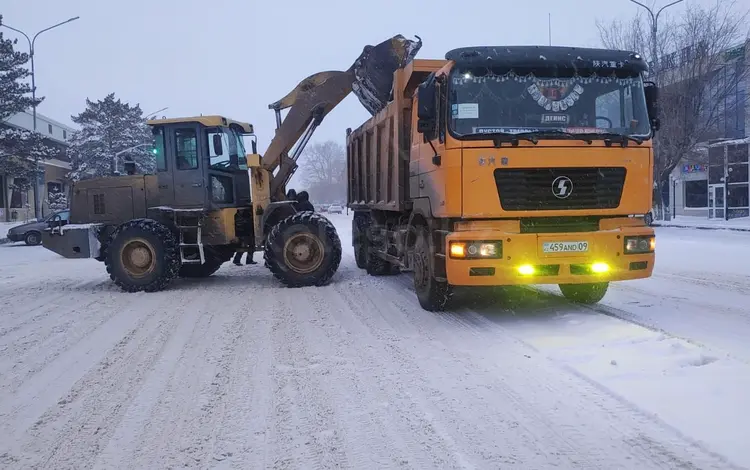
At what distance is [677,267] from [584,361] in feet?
29.9

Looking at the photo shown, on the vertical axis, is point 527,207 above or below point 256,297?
above

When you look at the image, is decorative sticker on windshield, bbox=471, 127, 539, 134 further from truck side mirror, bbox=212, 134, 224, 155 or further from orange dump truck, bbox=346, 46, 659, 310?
truck side mirror, bbox=212, 134, 224, 155

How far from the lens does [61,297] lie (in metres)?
10.7

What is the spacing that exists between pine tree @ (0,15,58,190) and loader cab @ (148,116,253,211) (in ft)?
101

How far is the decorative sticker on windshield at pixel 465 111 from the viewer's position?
23.0 feet

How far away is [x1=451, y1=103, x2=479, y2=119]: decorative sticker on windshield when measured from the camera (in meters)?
7.00

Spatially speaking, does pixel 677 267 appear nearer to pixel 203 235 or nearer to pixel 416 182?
pixel 416 182

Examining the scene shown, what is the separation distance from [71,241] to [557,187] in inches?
343

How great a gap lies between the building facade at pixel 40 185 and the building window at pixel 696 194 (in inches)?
1702

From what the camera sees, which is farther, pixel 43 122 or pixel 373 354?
pixel 43 122

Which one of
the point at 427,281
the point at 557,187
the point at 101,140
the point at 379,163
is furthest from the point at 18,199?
the point at 557,187

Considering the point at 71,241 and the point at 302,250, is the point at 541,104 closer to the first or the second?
the point at 302,250

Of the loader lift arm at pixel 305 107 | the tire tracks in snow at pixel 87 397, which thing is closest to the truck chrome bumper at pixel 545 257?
the tire tracks in snow at pixel 87 397

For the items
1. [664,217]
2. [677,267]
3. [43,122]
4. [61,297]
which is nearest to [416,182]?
[61,297]
